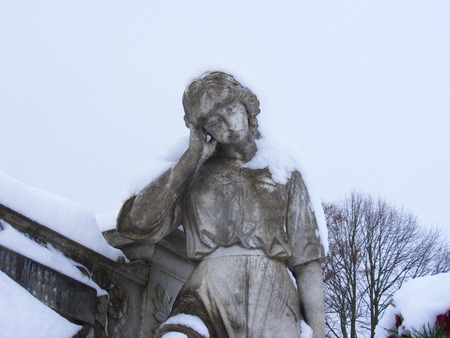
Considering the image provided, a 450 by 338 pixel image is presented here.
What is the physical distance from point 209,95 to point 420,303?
1830 mm

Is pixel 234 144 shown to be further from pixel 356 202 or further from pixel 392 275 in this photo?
pixel 356 202

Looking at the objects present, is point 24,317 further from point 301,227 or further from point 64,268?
point 301,227

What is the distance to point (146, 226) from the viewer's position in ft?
12.7

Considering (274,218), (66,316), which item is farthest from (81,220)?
(274,218)

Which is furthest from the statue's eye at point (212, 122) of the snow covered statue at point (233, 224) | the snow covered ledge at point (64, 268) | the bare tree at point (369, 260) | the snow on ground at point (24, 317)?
the bare tree at point (369, 260)

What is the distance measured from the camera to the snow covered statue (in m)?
3.58

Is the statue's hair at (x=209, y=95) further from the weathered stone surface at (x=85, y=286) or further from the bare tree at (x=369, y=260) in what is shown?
the bare tree at (x=369, y=260)

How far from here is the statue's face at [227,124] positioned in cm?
400

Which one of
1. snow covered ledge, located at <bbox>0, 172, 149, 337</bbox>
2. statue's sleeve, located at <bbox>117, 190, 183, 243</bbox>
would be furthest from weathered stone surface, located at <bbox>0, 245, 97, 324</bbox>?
statue's sleeve, located at <bbox>117, 190, 183, 243</bbox>

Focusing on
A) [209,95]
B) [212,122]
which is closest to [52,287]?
[212,122]

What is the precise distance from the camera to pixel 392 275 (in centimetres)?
1855

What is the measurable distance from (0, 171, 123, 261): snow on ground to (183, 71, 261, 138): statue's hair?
92 centimetres

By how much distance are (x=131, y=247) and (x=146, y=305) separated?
393 millimetres

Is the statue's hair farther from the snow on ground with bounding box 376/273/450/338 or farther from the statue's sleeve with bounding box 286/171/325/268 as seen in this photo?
the snow on ground with bounding box 376/273/450/338
